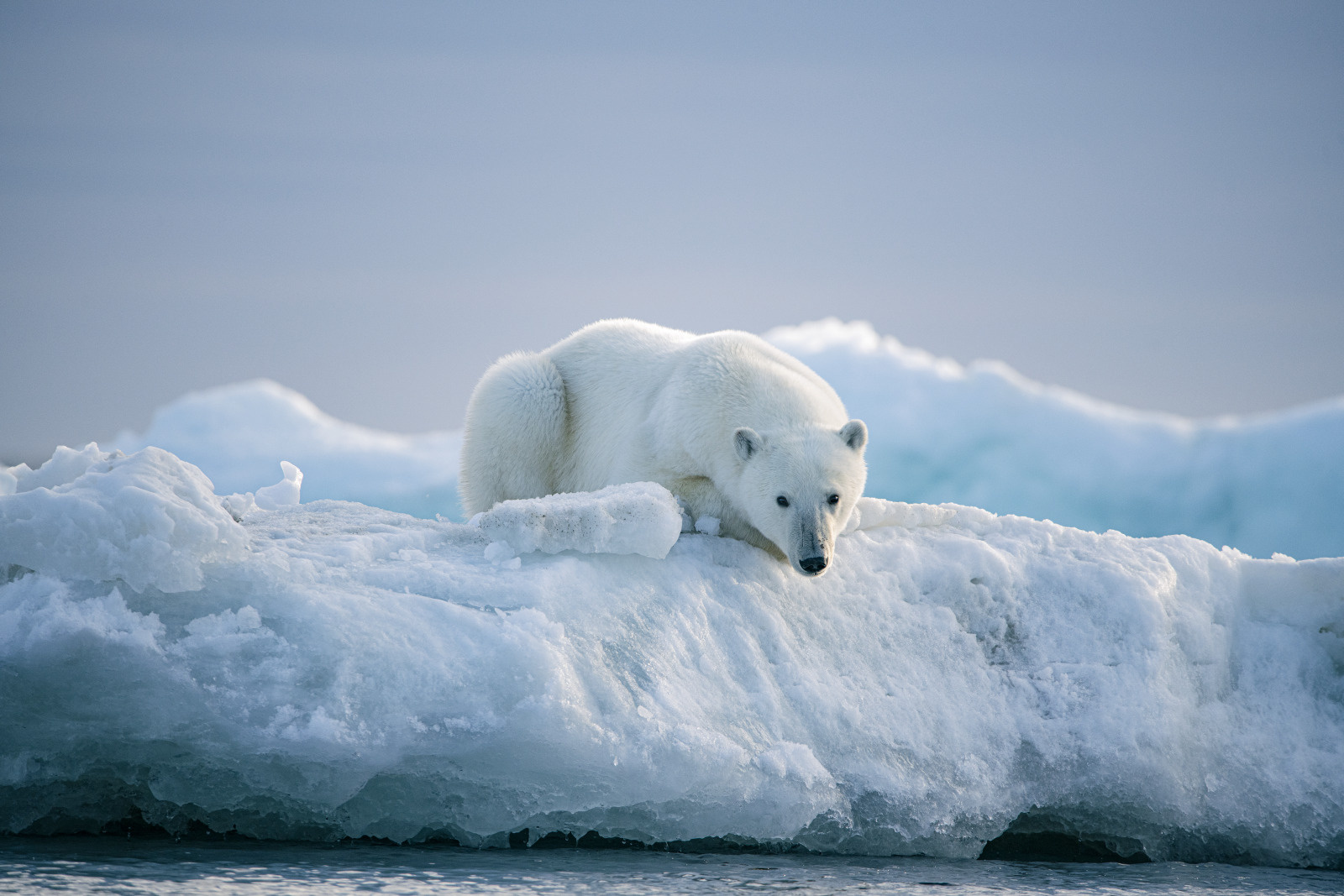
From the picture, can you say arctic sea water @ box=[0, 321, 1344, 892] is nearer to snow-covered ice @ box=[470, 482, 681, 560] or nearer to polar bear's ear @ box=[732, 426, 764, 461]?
snow-covered ice @ box=[470, 482, 681, 560]

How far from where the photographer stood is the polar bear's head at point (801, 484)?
460 centimetres

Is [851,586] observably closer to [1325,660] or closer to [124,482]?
[1325,660]

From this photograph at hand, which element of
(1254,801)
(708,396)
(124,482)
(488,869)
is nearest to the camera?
(488,869)

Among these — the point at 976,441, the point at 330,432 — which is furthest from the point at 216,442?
the point at 976,441

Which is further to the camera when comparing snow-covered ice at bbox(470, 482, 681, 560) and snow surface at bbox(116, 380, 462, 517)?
snow surface at bbox(116, 380, 462, 517)

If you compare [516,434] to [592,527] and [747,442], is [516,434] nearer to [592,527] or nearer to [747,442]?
[747,442]

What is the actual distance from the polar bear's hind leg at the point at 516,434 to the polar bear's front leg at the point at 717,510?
4.20ft

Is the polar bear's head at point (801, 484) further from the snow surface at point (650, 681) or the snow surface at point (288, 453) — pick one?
the snow surface at point (288, 453)

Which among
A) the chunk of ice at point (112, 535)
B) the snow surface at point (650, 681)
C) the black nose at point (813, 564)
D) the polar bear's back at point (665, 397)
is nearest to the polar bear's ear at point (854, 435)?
the polar bear's back at point (665, 397)

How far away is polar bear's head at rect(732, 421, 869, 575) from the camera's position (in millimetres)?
4600

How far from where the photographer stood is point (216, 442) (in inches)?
800

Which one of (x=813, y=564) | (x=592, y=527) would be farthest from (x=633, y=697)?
(x=813, y=564)

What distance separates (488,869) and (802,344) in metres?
15.5

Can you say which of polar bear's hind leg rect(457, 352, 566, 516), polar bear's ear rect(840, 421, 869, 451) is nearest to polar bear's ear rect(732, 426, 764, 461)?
polar bear's ear rect(840, 421, 869, 451)
